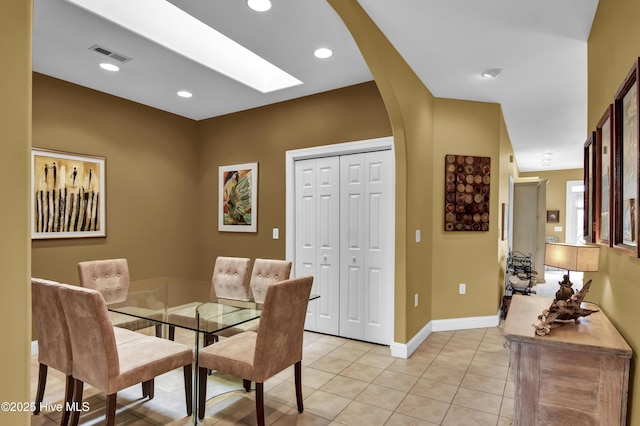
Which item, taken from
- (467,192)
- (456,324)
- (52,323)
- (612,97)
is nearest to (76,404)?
(52,323)

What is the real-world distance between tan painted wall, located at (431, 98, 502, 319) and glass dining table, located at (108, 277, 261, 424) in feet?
7.65

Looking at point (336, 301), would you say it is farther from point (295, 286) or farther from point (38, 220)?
point (38, 220)

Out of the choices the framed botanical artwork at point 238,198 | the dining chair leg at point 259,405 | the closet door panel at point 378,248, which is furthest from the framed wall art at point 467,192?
the dining chair leg at point 259,405

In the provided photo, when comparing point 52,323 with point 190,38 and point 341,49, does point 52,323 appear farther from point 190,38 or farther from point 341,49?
point 341,49

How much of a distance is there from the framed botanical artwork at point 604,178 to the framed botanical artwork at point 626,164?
0.09 meters

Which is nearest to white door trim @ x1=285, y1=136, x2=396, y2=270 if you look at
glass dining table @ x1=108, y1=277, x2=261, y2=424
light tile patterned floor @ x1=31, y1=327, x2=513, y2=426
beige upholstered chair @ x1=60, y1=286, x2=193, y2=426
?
glass dining table @ x1=108, y1=277, x2=261, y2=424

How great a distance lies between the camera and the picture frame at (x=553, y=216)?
385 inches

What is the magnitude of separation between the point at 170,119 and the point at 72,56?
1.65m

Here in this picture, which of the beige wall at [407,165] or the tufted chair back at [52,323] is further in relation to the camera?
the beige wall at [407,165]

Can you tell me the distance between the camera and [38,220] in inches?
136

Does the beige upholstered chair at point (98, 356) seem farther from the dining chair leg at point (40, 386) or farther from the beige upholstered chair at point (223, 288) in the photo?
the dining chair leg at point (40, 386)

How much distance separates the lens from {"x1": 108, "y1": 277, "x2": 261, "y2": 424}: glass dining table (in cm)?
220

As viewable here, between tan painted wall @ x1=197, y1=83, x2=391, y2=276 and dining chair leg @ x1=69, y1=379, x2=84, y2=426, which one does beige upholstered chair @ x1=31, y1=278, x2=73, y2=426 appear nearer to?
dining chair leg @ x1=69, y1=379, x2=84, y2=426

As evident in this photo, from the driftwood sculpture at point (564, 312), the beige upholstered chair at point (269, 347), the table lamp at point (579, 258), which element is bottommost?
the beige upholstered chair at point (269, 347)
